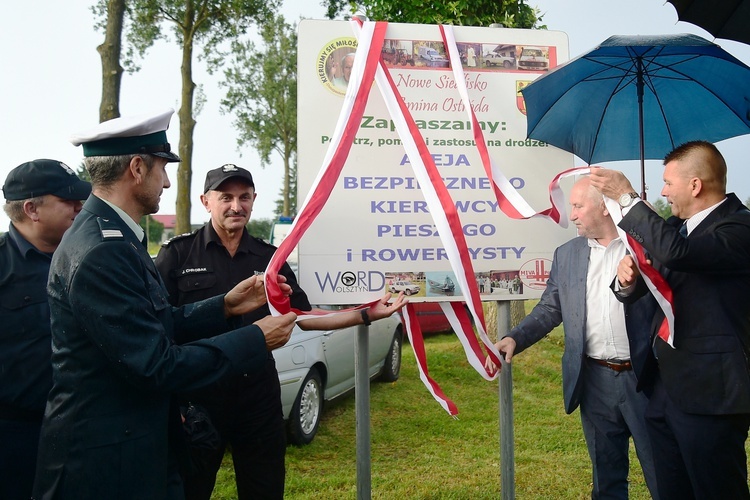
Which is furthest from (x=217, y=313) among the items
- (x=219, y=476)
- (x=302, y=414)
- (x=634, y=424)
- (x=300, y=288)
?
(x=302, y=414)

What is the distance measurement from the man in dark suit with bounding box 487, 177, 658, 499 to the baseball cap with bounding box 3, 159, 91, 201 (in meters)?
2.16

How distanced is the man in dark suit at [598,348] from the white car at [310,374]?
2252 mm

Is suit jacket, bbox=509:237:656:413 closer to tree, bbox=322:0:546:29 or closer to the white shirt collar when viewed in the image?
the white shirt collar

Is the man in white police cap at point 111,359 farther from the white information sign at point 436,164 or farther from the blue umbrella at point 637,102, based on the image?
the blue umbrella at point 637,102

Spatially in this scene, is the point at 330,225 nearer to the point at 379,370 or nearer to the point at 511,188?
the point at 511,188

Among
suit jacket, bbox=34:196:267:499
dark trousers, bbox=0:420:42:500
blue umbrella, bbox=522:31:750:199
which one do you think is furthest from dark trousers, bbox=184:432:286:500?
blue umbrella, bbox=522:31:750:199

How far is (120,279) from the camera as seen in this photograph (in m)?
1.88

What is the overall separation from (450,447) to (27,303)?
153 inches

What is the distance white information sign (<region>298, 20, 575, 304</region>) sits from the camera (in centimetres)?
311

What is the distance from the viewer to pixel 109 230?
1956mm

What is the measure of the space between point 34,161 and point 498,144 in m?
2.28

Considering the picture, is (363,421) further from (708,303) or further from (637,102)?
(637,102)

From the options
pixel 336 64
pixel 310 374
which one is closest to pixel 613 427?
pixel 336 64

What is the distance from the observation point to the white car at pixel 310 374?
17.1 ft
